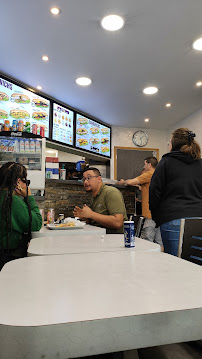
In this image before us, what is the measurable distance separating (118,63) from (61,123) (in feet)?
5.73

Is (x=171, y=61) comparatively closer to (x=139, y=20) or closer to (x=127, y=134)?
(x=139, y=20)

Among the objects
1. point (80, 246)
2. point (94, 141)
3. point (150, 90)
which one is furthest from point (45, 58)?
point (80, 246)

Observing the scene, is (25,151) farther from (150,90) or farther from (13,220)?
(13,220)

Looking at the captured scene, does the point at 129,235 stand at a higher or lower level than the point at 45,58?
lower

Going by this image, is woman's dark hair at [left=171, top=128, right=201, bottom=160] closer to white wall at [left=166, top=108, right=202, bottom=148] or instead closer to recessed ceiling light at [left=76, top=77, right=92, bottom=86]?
recessed ceiling light at [left=76, top=77, right=92, bottom=86]

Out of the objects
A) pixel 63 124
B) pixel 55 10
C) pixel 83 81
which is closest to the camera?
pixel 55 10

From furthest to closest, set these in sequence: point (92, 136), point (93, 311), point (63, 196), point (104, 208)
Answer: point (92, 136)
point (63, 196)
point (104, 208)
point (93, 311)

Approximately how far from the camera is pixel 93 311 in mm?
630

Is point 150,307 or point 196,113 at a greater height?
A: point 196,113

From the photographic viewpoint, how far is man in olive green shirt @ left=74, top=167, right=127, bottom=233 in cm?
262

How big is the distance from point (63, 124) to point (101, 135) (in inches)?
50.0

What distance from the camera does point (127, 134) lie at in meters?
7.05

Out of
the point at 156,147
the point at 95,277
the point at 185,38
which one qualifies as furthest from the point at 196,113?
the point at 95,277

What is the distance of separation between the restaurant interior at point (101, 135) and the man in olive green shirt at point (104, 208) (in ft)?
1.72
